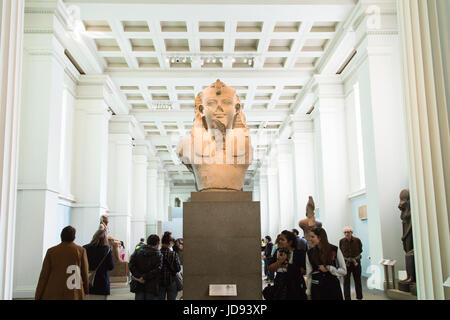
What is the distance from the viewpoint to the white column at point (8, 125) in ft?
12.5

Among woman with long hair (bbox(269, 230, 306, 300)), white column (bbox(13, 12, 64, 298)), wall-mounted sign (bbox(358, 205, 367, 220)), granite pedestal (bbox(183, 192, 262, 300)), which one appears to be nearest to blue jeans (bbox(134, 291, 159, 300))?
granite pedestal (bbox(183, 192, 262, 300))

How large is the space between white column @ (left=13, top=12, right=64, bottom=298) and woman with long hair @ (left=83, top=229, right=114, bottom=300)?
361cm

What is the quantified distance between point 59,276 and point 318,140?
37.0 feet

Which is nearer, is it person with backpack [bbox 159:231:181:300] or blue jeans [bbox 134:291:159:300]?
blue jeans [bbox 134:291:159:300]

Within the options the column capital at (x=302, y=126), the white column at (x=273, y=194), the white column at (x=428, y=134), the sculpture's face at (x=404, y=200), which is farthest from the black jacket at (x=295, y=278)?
the white column at (x=273, y=194)

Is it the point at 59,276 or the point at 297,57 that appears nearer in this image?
the point at 59,276

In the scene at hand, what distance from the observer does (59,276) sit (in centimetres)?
441

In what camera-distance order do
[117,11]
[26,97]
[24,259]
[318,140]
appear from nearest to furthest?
[24,259], [26,97], [117,11], [318,140]

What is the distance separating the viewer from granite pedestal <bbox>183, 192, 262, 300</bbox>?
14.3 ft

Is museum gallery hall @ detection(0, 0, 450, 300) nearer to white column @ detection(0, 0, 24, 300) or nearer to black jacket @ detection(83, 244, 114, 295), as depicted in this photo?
white column @ detection(0, 0, 24, 300)

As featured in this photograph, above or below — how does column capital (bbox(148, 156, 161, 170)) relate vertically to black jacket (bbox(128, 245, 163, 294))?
above

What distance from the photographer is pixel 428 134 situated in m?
4.15
